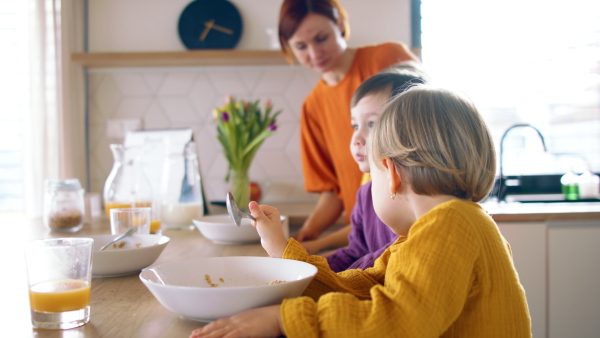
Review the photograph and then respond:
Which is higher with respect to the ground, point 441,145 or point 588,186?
point 441,145

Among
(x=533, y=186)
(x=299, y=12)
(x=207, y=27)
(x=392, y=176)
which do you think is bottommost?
Answer: (x=533, y=186)

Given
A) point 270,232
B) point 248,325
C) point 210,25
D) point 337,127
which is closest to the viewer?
point 248,325

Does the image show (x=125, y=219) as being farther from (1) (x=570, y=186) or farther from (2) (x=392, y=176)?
(1) (x=570, y=186)

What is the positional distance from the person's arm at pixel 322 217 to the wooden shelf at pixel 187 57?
2.43ft

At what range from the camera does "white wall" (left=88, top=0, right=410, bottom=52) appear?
9.08ft

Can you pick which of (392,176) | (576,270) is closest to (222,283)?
(392,176)

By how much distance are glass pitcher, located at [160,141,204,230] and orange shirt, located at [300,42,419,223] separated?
0.58m

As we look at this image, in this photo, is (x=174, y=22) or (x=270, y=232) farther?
(x=174, y=22)

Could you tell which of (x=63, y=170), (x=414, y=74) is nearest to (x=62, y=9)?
(x=63, y=170)

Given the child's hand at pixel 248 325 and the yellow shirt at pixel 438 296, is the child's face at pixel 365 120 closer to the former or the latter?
the yellow shirt at pixel 438 296

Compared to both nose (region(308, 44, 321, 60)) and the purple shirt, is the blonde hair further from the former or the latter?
nose (region(308, 44, 321, 60))

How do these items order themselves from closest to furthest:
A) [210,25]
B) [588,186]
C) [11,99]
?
[11,99] → [588,186] → [210,25]

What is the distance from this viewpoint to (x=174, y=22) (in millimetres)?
2785

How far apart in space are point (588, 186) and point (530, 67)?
2.27 ft
